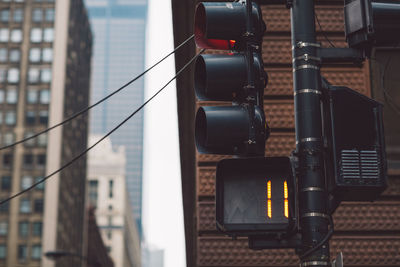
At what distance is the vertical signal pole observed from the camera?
3.90 metres

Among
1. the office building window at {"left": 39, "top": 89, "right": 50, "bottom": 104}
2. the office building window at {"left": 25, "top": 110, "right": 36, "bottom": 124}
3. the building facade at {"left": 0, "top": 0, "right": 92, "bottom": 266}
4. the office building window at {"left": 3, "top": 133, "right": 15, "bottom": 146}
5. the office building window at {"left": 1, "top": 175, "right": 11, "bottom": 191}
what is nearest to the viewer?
the building facade at {"left": 0, "top": 0, "right": 92, "bottom": 266}

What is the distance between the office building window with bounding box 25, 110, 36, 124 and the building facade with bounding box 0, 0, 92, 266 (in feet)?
0.36

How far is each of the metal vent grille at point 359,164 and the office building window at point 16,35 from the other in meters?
104

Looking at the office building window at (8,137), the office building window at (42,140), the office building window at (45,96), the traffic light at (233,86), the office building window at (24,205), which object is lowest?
the traffic light at (233,86)

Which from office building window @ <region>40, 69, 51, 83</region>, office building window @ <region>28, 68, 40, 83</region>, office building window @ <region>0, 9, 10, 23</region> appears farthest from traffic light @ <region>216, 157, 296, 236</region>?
office building window @ <region>0, 9, 10, 23</region>

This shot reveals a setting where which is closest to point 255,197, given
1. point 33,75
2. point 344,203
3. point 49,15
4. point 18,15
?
point 344,203

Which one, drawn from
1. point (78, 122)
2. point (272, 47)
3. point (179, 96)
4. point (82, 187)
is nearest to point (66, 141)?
point (78, 122)

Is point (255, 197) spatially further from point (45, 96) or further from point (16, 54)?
point (16, 54)

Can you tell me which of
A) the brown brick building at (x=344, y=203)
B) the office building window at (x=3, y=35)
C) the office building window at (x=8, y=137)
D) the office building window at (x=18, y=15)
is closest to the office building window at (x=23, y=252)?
the office building window at (x=8, y=137)

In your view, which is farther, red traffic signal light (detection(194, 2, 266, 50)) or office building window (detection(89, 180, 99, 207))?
office building window (detection(89, 180, 99, 207))

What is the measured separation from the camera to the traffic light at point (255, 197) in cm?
398

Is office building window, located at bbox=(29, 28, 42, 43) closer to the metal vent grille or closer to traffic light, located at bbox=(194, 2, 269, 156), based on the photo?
traffic light, located at bbox=(194, 2, 269, 156)

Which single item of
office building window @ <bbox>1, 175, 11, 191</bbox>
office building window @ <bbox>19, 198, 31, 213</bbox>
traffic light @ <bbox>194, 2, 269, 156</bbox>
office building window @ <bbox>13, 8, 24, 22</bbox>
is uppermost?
office building window @ <bbox>13, 8, 24, 22</bbox>

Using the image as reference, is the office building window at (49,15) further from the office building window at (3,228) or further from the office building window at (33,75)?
the office building window at (3,228)
